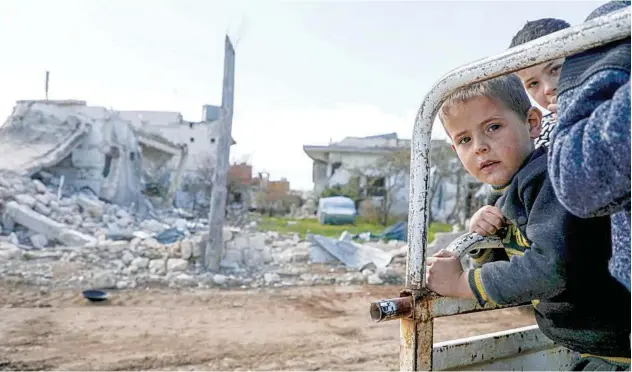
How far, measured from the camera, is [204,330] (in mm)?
5695

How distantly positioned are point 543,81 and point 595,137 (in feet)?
4.39

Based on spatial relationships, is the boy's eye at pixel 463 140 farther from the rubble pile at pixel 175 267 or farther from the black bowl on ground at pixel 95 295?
the rubble pile at pixel 175 267

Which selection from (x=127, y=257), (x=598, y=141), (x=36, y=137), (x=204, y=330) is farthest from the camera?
(x=36, y=137)

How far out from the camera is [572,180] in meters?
0.87

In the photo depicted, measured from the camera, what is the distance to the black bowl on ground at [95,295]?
676 centimetres

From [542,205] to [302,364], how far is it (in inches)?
156

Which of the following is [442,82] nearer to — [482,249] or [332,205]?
[482,249]

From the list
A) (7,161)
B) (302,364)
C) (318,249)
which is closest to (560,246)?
(302,364)

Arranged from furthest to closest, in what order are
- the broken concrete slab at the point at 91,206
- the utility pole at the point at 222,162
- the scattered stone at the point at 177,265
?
the broken concrete slab at the point at 91,206, the utility pole at the point at 222,162, the scattered stone at the point at 177,265

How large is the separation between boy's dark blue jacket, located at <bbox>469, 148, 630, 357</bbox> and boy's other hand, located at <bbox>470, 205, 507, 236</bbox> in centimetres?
20

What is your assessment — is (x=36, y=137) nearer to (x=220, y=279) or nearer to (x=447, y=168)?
(x=220, y=279)

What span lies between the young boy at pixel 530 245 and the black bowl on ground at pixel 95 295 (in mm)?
6442

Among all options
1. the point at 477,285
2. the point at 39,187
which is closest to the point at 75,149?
the point at 39,187

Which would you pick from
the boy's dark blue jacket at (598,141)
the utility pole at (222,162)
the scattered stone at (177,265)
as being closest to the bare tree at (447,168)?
the utility pole at (222,162)
